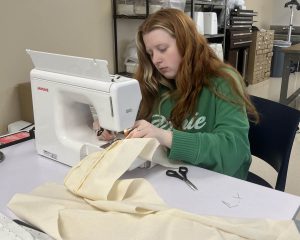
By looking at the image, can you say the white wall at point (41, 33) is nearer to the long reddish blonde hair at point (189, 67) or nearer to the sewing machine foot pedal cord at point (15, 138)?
the sewing machine foot pedal cord at point (15, 138)

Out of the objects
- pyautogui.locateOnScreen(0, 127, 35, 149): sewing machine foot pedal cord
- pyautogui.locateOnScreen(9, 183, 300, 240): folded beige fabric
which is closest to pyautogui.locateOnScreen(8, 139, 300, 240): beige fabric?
pyautogui.locateOnScreen(9, 183, 300, 240): folded beige fabric

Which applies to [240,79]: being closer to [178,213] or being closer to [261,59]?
[178,213]

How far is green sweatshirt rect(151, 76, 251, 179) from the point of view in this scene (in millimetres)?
943

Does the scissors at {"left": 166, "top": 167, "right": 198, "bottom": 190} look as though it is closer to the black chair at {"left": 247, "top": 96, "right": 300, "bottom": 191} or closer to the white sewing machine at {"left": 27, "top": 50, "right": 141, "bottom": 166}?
the white sewing machine at {"left": 27, "top": 50, "right": 141, "bottom": 166}

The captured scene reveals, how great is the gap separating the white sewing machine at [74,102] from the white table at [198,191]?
74 mm

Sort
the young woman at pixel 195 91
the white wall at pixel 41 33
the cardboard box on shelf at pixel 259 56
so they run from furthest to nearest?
the cardboard box on shelf at pixel 259 56, the white wall at pixel 41 33, the young woman at pixel 195 91

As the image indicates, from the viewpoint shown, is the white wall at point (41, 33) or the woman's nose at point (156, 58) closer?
the woman's nose at point (156, 58)

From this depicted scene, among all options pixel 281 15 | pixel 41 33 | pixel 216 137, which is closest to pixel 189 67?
pixel 216 137

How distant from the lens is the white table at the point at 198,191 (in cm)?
74

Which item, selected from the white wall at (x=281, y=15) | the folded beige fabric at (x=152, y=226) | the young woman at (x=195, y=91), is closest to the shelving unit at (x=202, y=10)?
the young woman at (x=195, y=91)

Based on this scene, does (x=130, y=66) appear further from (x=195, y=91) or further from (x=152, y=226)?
(x=152, y=226)

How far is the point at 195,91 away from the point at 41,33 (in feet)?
3.38

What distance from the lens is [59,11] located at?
1.82 metres

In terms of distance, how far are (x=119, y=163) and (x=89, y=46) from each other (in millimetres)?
1364
